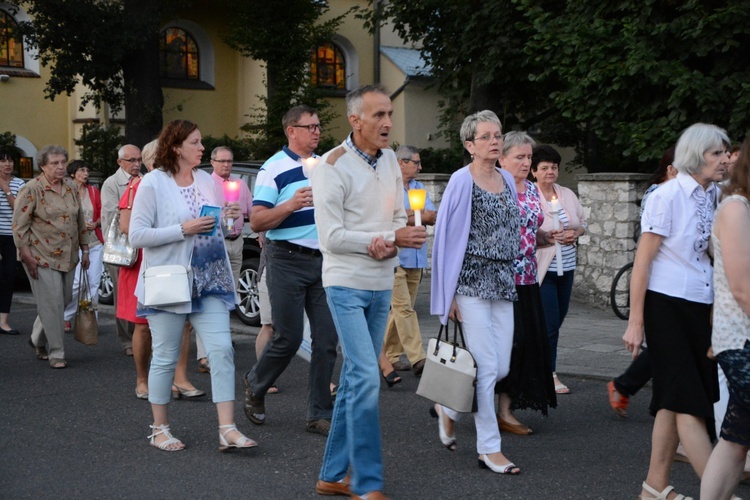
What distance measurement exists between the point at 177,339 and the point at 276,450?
3.00ft

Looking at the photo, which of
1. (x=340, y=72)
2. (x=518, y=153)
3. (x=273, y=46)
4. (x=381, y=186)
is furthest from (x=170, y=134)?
(x=340, y=72)

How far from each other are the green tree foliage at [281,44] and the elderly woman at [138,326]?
1711 cm

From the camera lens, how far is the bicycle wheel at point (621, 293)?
1270 cm

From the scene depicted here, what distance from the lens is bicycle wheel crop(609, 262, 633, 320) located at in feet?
41.7

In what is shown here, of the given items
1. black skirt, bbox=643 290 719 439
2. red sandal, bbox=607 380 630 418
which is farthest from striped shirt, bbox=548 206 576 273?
black skirt, bbox=643 290 719 439

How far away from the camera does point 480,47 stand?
19.9m

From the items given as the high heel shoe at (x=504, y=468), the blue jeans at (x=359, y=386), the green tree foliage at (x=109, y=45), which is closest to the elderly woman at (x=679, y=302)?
the high heel shoe at (x=504, y=468)

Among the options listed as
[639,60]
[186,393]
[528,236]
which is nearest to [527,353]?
[528,236]

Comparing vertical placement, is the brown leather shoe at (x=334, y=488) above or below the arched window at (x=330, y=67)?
below

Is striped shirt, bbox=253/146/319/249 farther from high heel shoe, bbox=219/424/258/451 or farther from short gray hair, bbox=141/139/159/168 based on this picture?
high heel shoe, bbox=219/424/258/451

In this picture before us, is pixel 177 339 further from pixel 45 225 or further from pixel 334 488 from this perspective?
pixel 45 225

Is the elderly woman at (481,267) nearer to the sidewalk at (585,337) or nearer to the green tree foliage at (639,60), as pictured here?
the sidewalk at (585,337)

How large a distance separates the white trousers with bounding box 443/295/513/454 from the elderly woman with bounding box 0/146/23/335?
7.37 meters

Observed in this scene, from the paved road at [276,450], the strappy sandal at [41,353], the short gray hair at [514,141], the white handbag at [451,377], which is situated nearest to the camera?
the paved road at [276,450]
